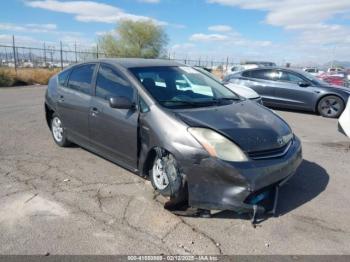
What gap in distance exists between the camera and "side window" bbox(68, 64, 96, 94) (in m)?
5.18

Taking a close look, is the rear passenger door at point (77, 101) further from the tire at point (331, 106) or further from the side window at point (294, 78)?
the tire at point (331, 106)

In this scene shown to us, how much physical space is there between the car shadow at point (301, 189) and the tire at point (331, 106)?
19.4ft

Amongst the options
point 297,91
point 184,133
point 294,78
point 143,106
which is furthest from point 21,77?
point 184,133

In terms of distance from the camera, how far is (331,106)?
10734 millimetres

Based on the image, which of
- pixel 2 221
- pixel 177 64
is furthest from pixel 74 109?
pixel 2 221

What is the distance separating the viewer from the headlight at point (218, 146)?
343 cm

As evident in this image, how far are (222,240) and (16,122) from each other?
6.74 meters

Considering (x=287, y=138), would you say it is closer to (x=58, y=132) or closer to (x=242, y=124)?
(x=242, y=124)

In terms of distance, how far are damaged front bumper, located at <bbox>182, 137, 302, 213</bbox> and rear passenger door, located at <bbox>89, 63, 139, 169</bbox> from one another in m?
0.98

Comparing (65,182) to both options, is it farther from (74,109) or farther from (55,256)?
(55,256)

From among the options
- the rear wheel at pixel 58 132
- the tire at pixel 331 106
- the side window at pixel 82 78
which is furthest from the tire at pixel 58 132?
the tire at pixel 331 106

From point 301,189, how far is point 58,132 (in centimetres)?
411

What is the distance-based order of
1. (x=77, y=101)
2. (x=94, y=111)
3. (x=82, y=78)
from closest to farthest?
(x=94, y=111), (x=77, y=101), (x=82, y=78)

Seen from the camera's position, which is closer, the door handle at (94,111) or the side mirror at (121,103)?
the side mirror at (121,103)
